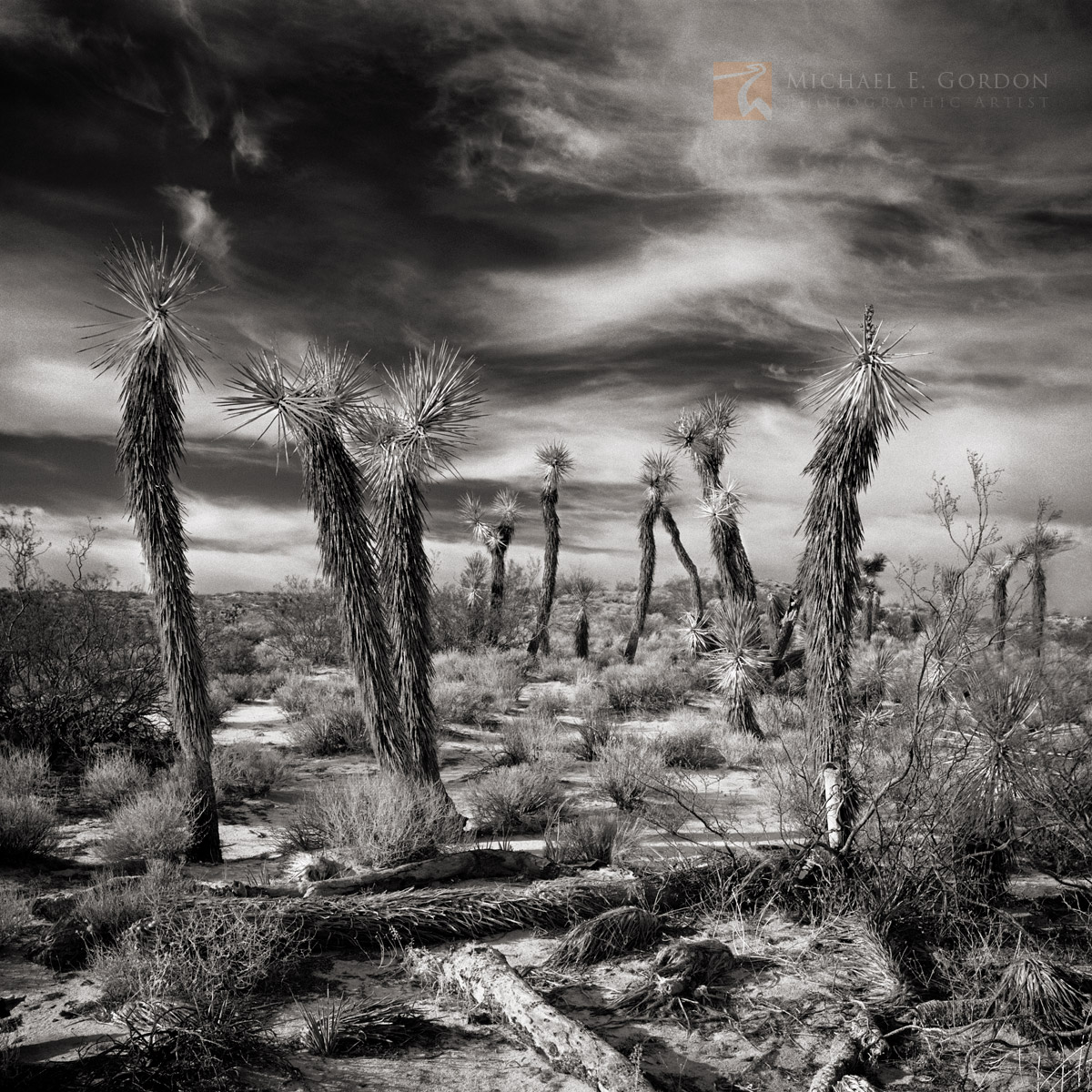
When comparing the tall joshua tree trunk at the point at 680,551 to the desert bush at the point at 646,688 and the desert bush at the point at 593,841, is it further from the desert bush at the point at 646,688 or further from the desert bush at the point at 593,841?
the desert bush at the point at 593,841

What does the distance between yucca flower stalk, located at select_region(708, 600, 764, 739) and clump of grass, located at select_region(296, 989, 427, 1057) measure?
11806 mm

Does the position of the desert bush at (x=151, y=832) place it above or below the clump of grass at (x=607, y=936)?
above

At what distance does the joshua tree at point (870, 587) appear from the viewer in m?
33.0

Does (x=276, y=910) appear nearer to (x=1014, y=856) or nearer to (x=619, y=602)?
(x=1014, y=856)

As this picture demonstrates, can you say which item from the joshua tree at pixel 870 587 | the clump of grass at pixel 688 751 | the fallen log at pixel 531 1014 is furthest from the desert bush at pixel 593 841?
the joshua tree at pixel 870 587

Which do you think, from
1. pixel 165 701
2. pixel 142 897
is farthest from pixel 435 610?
pixel 142 897

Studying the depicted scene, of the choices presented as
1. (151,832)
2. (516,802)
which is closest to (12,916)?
(151,832)

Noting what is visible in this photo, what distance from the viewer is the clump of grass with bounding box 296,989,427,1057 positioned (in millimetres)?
4984

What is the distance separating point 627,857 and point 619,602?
40.8 m

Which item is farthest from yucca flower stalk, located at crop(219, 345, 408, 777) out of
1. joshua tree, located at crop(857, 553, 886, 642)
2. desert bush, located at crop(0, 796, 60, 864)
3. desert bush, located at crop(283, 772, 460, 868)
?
joshua tree, located at crop(857, 553, 886, 642)

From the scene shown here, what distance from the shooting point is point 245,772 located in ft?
36.9

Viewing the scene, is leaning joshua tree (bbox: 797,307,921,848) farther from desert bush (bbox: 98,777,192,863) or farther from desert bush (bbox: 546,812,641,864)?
desert bush (bbox: 98,777,192,863)

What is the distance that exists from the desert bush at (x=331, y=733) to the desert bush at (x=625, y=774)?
4396 millimetres

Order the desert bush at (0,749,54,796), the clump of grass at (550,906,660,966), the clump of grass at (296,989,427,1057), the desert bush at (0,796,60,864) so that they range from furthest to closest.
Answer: the desert bush at (0,749,54,796) → the desert bush at (0,796,60,864) → the clump of grass at (550,906,660,966) → the clump of grass at (296,989,427,1057)
